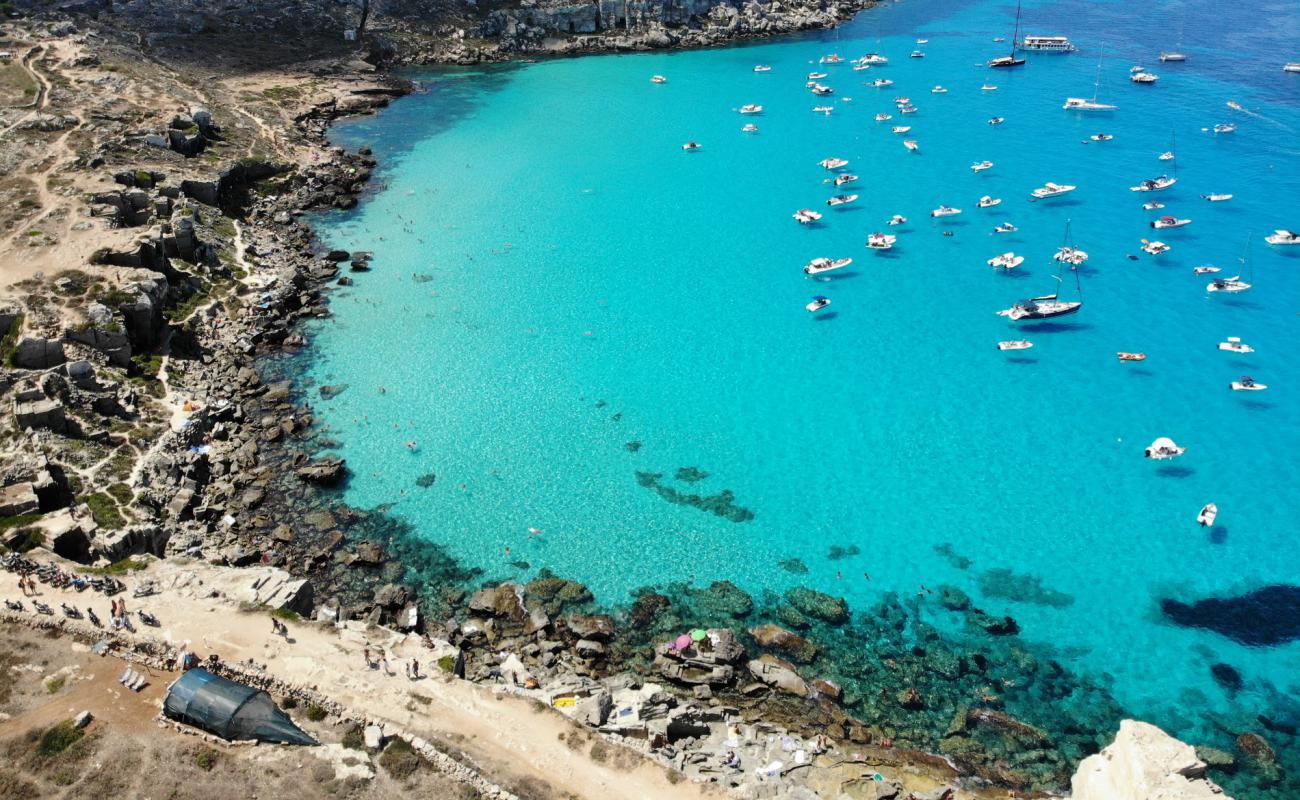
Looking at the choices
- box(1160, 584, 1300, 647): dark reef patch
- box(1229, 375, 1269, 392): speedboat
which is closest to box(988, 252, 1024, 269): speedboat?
box(1229, 375, 1269, 392): speedboat

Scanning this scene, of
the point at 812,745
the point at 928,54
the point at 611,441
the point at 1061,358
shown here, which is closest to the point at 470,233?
the point at 611,441

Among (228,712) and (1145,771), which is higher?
(228,712)

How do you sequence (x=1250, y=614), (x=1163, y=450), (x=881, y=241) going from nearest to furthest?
(x=1250, y=614) < (x=1163, y=450) < (x=881, y=241)

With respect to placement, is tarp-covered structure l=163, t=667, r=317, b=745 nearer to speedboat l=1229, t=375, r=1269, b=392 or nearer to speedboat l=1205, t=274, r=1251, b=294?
speedboat l=1229, t=375, r=1269, b=392

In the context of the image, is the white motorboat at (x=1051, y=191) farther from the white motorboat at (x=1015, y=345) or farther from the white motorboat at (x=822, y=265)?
the white motorboat at (x=1015, y=345)

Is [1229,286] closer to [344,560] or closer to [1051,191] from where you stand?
[1051,191]

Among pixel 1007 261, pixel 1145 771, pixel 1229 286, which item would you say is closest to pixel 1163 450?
pixel 1007 261

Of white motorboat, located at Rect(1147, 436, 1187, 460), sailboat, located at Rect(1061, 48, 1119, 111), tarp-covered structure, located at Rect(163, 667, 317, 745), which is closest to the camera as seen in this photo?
tarp-covered structure, located at Rect(163, 667, 317, 745)
